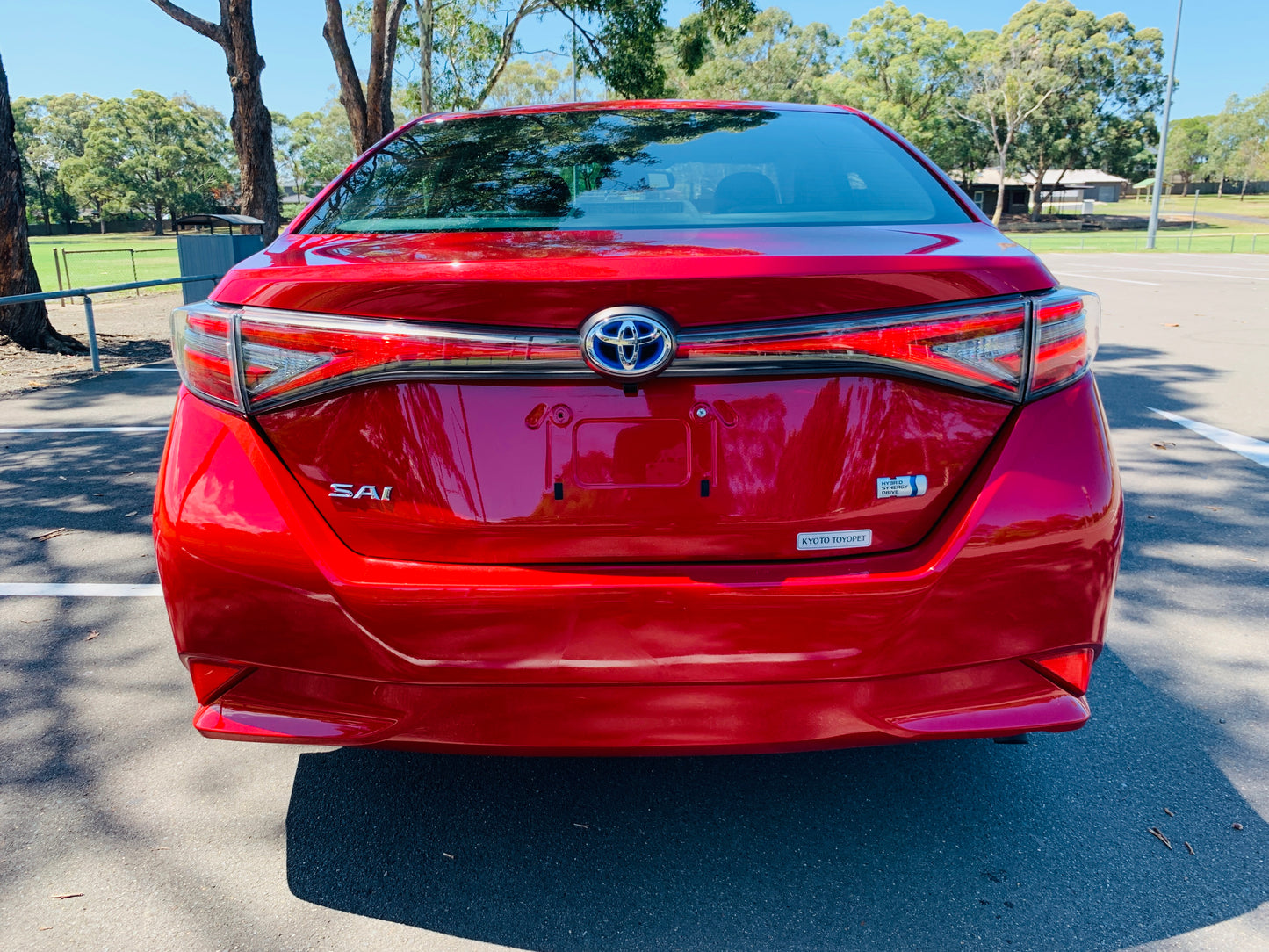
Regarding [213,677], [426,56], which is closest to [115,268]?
[426,56]

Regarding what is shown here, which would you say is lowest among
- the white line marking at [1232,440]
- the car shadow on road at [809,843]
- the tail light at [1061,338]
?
the white line marking at [1232,440]

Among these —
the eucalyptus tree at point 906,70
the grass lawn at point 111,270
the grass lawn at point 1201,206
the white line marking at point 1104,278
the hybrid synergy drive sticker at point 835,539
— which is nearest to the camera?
the hybrid synergy drive sticker at point 835,539

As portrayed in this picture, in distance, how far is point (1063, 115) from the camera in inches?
2512

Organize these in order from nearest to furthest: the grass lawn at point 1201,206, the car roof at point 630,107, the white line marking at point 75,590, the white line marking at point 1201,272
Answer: the car roof at point 630,107, the white line marking at point 75,590, the white line marking at point 1201,272, the grass lawn at point 1201,206

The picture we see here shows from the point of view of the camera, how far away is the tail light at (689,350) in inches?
70.3

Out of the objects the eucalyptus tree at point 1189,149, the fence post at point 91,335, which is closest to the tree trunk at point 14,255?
the fence post at point 91,335

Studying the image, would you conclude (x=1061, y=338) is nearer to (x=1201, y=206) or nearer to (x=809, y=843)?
(x=809, y=843)

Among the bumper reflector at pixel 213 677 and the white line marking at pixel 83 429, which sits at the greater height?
the bumper reflector at pixel 213 677

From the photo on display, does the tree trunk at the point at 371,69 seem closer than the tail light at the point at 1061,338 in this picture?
No

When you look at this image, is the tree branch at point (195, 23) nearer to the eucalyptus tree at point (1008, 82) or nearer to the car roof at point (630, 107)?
the car roof at point (630, 107)

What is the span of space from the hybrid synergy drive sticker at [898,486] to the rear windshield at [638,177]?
0.66 m

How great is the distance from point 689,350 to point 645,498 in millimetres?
279

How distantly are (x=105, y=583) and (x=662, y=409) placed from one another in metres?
3.21

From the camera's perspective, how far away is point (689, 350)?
5.83 feet
